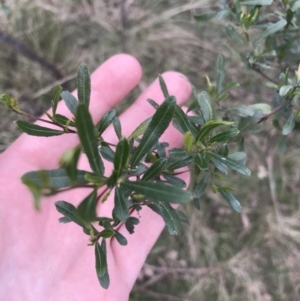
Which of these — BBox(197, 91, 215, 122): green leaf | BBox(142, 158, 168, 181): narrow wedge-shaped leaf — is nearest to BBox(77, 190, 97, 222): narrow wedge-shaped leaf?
BBox(142, 158, 168, 181): narrow wedge-shaped leaf

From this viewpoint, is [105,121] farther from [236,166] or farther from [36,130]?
[236,166]

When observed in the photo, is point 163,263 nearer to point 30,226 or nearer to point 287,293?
point 287,293

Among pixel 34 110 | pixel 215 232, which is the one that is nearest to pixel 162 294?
pixel 215 232

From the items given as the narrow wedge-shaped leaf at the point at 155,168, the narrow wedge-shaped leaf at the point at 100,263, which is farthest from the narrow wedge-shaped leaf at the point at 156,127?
the narrow wedge-shaped leaf at the point at 100,263

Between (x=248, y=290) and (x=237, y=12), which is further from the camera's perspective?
(x=248, y=290)

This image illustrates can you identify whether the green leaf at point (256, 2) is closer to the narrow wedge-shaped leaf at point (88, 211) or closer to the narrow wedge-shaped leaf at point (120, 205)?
the narrow wedge-shaped leaf at point (120, 205)

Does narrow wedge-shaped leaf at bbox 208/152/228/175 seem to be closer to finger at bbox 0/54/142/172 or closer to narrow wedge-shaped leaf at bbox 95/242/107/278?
narrow wedge-shaped leaf at bbox 95/242/107/278

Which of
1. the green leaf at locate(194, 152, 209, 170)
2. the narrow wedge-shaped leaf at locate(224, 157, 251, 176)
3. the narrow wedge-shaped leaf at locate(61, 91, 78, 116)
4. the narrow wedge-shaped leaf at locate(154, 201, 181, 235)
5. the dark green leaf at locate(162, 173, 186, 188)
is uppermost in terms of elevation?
the narrow wedge-shaped leaf at locate(61, 91, 78, 116)
